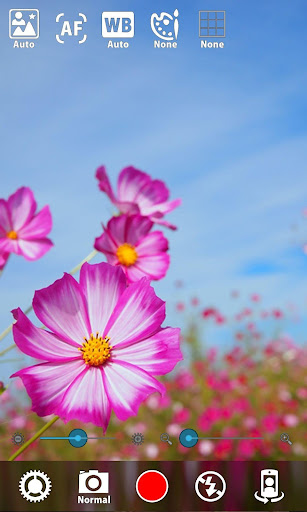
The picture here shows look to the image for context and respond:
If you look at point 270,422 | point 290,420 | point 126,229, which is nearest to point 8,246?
point 126,229

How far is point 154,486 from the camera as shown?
595 millimetres

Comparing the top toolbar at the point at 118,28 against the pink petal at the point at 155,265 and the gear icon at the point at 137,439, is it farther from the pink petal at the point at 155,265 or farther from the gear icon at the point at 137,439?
the gear icon at the point at 137,439

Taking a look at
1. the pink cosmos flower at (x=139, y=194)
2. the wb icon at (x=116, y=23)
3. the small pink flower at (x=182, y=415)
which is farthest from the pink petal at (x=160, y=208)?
the small pink flower at (x=182, y=415)

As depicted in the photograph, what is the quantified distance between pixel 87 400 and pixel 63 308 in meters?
0.06

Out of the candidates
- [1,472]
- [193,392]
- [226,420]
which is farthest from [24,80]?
[193,392]

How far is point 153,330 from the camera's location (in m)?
0.37

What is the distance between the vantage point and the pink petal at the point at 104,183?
47cm

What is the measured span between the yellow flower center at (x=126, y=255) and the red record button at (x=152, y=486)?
27cm

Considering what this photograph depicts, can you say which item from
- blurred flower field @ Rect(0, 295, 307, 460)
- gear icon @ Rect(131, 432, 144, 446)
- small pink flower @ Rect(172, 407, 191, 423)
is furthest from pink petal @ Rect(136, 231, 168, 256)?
small pink flower @ Rect(172, 407, 191, 423)

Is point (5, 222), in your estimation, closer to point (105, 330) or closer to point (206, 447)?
point (105, 330)

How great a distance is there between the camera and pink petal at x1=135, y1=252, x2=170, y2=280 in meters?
0.45

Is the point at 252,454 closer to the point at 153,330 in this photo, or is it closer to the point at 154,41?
the point at 153,330

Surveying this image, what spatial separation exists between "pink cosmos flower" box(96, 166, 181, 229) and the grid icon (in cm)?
20

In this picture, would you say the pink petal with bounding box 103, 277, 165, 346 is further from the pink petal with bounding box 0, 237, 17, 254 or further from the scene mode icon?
the scene mode icon
